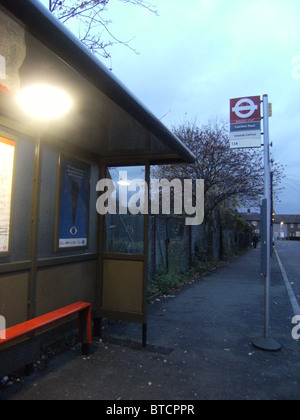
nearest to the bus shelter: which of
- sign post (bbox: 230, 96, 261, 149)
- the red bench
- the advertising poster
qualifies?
the advertising poster

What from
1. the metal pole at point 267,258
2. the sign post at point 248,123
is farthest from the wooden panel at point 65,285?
the sign post at point 248,123

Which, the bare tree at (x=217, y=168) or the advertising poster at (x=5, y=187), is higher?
the bare tree at (x=217, y=168)

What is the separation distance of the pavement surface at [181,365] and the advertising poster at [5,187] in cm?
150

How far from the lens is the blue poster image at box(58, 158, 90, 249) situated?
4223mm

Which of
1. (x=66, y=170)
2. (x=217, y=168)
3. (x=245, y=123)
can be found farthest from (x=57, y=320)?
(x=217, y=168)

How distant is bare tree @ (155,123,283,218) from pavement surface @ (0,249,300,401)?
8311 millimetres

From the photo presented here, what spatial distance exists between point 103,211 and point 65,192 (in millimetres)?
865

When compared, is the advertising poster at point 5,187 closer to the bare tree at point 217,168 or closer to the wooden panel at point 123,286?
the wooden panel at point 123,286

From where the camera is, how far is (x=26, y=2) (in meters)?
1.75

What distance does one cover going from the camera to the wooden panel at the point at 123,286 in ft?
15.0

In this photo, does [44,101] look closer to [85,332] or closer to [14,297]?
[14,297]

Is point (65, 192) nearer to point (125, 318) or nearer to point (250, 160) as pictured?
point (125, 318)
